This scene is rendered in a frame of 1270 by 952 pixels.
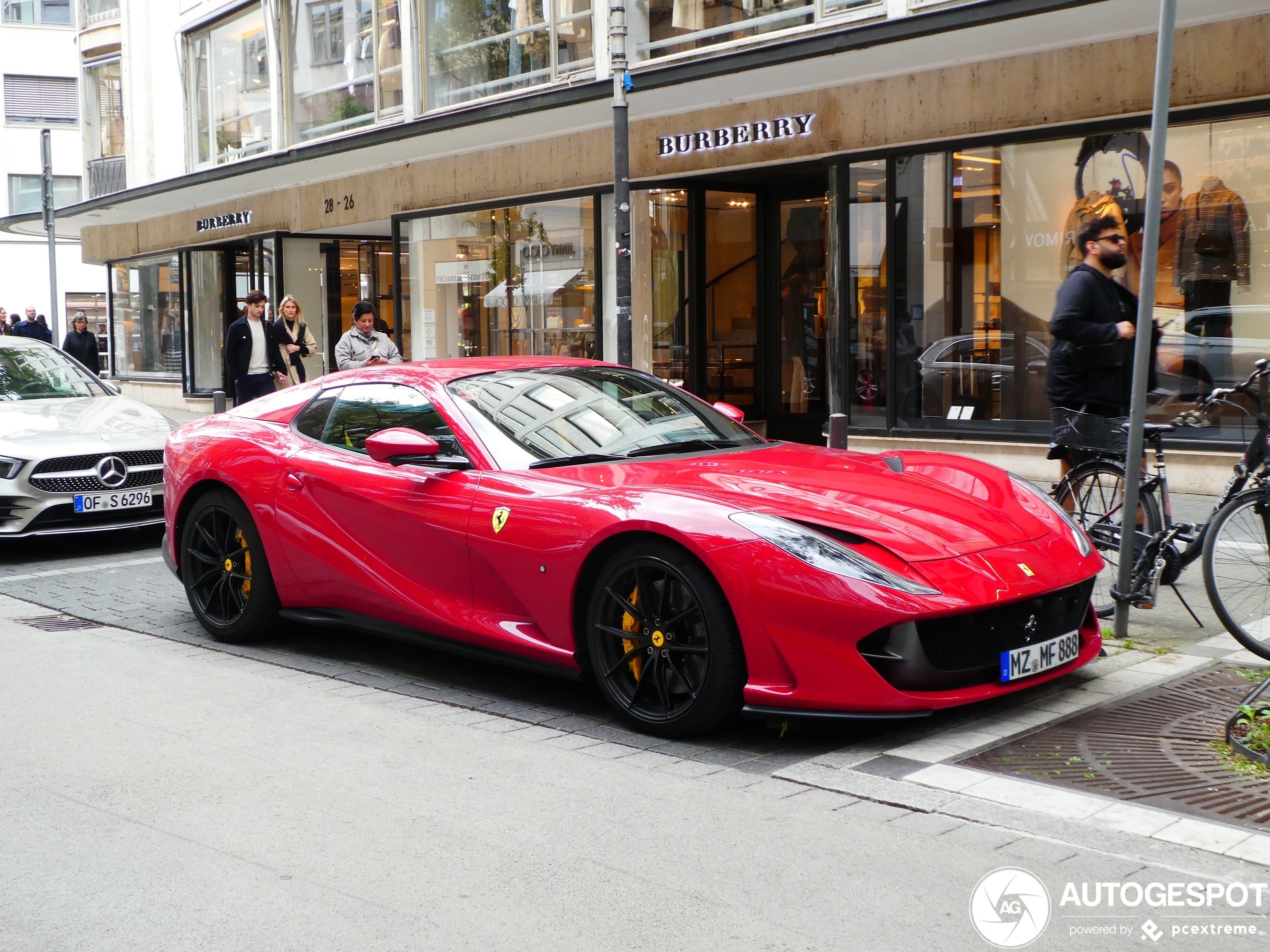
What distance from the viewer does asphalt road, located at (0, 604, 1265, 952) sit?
128 inches

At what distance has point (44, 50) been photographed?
47219 mm

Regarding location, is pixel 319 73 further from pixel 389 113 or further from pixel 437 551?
pixel 437 551

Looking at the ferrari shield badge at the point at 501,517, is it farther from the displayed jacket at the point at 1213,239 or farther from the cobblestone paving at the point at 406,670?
the displayed jacket at the point at 1213,239

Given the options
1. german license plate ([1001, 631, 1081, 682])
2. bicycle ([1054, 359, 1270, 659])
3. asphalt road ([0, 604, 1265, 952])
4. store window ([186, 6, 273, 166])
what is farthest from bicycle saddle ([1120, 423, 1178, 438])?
store window ([186, 6, 273, 166])

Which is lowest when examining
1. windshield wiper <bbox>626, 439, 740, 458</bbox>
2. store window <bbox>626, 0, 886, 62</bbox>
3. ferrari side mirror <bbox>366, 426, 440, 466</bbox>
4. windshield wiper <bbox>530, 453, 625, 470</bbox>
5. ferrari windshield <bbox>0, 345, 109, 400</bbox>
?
windshield wiper <bbox>530, 453, 625, 470</bbox>

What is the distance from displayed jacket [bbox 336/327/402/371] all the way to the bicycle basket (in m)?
7.73

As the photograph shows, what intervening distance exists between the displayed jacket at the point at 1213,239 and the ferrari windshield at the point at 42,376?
931cm

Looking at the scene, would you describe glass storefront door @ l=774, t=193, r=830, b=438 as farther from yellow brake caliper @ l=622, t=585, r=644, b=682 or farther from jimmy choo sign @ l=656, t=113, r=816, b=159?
yellow brake caliper @ l=622, t=585, r=644, b=682

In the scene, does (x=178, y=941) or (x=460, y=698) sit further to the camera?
(x=460, y=698)

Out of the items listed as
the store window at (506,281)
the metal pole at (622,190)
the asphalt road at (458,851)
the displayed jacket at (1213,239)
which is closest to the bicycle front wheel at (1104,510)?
the asphalt road at (458,851)

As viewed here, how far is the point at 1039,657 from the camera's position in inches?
191

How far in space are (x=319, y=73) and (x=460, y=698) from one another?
18.0 m

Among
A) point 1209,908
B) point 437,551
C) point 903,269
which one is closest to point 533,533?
point 437,551

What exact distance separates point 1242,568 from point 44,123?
1941 inches
